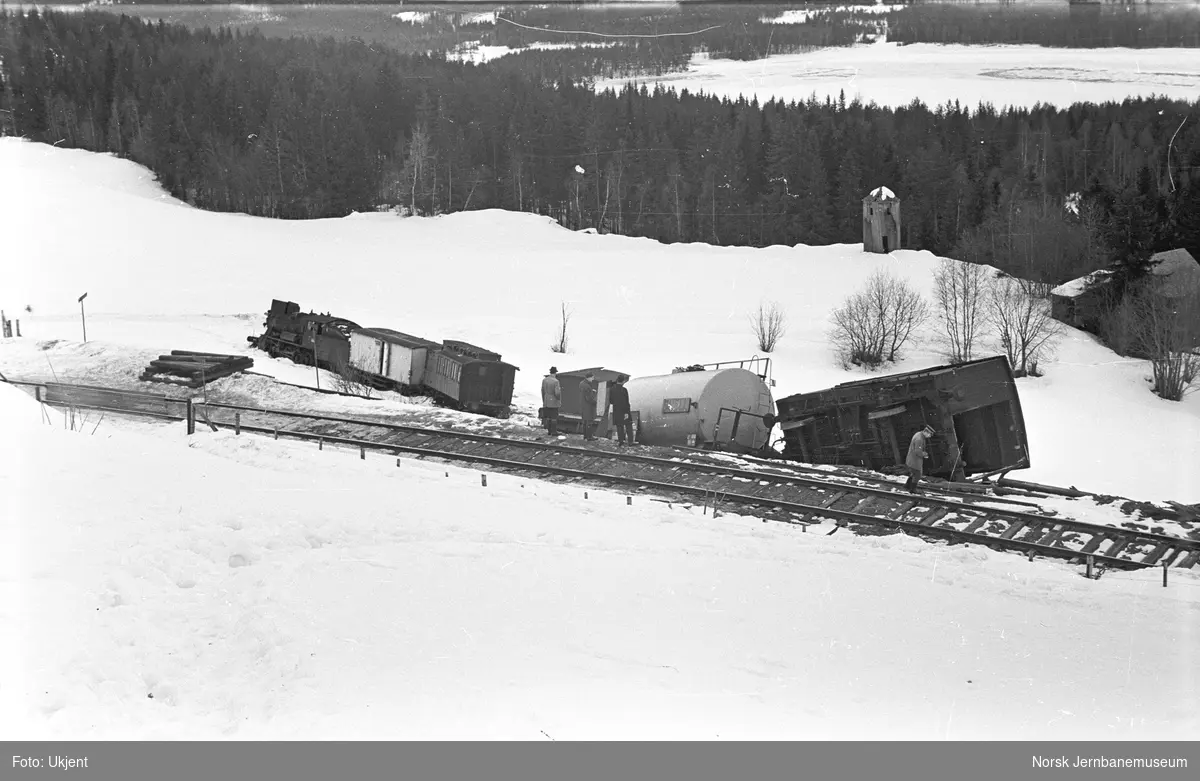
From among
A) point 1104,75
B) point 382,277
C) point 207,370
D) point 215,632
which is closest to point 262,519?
point 215,632

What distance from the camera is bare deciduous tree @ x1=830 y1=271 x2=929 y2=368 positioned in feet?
167

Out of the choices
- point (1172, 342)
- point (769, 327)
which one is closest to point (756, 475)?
point (769, 327)

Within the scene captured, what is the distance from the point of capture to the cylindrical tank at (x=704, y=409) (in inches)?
936

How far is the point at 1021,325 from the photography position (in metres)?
50.4

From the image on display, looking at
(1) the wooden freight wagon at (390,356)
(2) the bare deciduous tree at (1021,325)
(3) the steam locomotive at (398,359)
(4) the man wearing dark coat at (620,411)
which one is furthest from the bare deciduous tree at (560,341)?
(4) the man wearing dark coat at (620,411)

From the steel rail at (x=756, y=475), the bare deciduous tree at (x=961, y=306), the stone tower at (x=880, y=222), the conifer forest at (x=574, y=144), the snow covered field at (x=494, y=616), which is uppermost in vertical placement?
the conifer forest at (x=574, y=144)

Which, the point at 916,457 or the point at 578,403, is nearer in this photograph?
the point at 916,457

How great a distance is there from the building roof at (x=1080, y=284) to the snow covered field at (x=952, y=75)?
10.7 m

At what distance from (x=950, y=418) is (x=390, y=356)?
18125mm

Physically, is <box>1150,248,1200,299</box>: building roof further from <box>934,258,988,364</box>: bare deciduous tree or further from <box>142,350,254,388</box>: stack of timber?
<box>142,350,254,388</box>: stack of timber

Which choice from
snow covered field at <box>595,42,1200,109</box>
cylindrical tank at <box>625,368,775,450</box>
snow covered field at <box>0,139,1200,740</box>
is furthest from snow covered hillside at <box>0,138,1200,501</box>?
snow covered field at <box>0,139,1200,740</box>

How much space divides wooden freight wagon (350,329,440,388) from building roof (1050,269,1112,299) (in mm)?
42485

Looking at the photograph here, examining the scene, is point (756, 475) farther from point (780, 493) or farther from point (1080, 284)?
point (1080, 284)

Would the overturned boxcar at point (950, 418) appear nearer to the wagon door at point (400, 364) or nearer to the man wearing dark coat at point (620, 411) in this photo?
the man wearing dark coat at point (620, 411)
